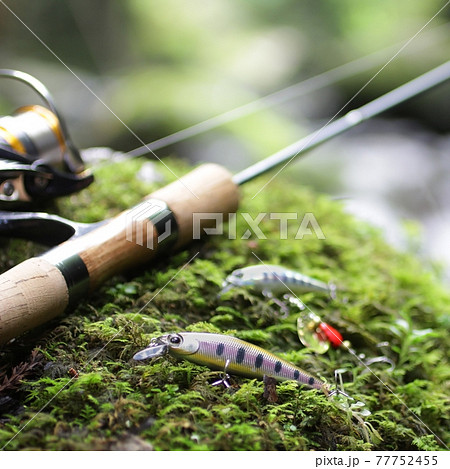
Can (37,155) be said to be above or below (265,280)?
above

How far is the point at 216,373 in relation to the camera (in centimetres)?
162

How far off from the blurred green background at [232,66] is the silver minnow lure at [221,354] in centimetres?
364

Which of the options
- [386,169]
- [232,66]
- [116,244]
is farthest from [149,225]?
[232,66]

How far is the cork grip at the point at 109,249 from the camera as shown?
161 cm

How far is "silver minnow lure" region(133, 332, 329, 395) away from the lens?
1.61 m

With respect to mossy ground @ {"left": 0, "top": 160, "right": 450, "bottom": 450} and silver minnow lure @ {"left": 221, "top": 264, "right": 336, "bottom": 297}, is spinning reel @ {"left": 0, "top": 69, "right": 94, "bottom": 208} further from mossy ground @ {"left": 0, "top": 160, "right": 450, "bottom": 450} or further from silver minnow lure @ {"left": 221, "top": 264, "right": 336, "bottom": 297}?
silver minnow lure @ {"left": 221, "top": 264, "right": 336, "bottom": 297}

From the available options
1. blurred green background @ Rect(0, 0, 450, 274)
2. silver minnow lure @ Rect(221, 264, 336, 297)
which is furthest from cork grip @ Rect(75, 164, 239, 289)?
blurred green background @ Rect(0, 0, 450, 274)

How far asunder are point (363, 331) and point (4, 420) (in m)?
1.33

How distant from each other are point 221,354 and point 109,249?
1.91ft

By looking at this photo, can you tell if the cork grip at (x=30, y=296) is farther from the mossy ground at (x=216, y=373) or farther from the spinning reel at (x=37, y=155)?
the spinning reel at (x=37, y=155)

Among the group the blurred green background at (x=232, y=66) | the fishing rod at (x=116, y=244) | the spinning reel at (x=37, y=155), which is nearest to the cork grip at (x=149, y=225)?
the fishing rod at (x=116, y=244)

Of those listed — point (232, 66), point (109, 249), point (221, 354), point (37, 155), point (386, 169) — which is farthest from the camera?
point (232, 66)

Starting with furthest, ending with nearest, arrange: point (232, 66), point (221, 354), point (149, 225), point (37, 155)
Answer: point (232, 66)
point (37, 155)
point (149, 225)
point (221, 354)

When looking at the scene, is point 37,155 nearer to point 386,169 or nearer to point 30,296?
point 30,296
